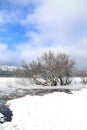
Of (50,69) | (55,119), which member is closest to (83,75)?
(50,69)

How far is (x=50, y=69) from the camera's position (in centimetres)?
4494

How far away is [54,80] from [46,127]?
34.5 metres

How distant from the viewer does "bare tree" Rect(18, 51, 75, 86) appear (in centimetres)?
4494

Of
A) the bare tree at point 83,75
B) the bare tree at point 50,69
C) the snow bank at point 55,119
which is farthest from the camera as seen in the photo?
the bare tree at point 83,75

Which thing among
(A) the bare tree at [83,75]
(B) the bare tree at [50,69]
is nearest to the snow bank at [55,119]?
(B) the bare tree at [50,69]

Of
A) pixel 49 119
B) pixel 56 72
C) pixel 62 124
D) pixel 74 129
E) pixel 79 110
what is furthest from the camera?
pixel 56 72

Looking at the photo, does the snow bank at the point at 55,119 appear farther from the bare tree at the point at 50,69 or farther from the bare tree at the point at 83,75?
the bare tree at the point at 83,75

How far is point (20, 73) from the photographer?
4631 centimetres

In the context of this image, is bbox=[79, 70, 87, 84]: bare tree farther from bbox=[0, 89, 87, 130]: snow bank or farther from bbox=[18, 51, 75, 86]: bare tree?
bbox=[0, 89, 87, 130]: snow bank

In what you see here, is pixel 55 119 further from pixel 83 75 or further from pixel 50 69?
pixel 83 75

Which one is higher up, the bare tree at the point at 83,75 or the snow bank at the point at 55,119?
the bare tree at the point at 83,75

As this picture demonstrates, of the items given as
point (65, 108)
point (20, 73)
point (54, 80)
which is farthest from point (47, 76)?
point (65, 108)

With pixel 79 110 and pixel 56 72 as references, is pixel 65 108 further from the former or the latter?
pixel 56 72

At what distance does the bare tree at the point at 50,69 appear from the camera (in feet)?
147
